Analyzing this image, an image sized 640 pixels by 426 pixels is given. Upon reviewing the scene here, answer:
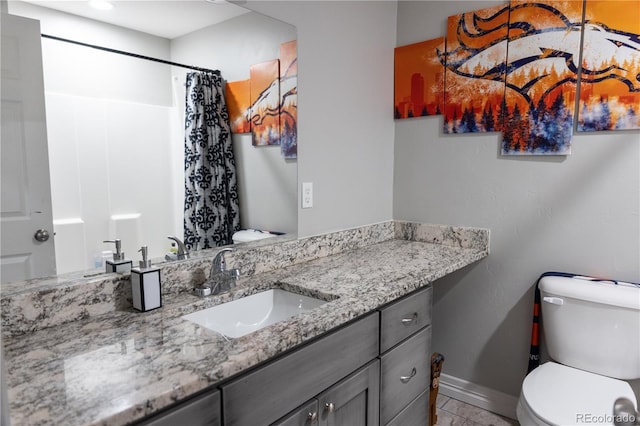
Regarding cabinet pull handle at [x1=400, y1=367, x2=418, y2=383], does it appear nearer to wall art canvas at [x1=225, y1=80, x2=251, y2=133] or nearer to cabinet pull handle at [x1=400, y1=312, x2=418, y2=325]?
cabinet pull handle at [x1=400, y1=312, x2=418, y2=325]

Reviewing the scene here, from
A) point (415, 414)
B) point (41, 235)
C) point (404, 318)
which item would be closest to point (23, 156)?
point (41, 235)

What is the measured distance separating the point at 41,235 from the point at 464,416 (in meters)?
2.08

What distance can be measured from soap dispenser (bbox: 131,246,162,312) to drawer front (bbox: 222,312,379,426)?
434 millimetres

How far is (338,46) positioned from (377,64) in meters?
0.35

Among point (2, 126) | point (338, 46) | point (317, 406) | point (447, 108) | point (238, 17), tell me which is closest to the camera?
point (2, 126)

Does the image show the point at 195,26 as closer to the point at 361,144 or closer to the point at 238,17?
the point at 238,17

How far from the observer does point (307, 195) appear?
6.26ft

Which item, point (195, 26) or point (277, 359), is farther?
point (195, 26)

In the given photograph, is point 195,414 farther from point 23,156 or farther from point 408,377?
point 408,377

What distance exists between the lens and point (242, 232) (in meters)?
1.69

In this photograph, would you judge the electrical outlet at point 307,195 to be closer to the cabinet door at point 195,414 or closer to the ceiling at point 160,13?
the ceiling at point 160,13

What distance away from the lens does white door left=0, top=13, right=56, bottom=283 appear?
1.04 metres

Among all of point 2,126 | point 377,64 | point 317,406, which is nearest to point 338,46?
point 377,64

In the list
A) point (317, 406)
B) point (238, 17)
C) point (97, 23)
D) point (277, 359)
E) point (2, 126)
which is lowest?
point (317, 406)
